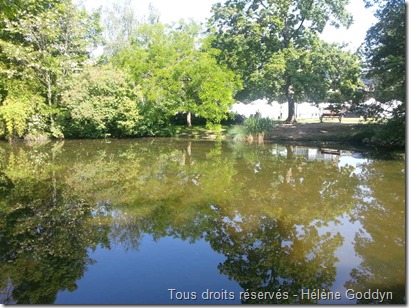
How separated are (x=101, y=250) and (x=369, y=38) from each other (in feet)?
70.0

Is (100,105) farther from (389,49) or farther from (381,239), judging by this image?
(381,239)

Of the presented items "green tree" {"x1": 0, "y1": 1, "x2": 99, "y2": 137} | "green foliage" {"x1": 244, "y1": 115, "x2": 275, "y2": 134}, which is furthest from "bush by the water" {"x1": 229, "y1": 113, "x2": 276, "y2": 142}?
"green tree" {"x1": 0, "y1": 1, "x2": 99, "y2": 137}

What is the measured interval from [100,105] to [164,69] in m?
5.85

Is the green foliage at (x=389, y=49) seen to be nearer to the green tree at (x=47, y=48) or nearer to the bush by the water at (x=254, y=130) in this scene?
the bush by the water at (x=254, y=130)

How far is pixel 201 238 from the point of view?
228 inches

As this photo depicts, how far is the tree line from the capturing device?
912 inches

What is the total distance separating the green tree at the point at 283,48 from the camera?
2658 cm

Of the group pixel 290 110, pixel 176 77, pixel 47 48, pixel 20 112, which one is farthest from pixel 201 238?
pixel 290 110

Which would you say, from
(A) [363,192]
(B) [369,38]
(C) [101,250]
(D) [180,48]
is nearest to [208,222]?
(C) [101,250]

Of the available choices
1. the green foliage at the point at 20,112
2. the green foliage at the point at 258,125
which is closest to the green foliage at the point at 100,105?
the green foliage at the point at 20,112

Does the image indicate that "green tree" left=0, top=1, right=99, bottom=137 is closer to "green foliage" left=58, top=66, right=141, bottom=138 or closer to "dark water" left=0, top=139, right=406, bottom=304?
"green foliage" left=58, top=66, right=141, bottom=138

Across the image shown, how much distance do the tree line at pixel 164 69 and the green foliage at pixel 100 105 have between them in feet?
0.24

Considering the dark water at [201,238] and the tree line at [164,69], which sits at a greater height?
the tree line at [164,69]

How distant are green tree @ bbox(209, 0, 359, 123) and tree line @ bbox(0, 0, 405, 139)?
3.3 inches
